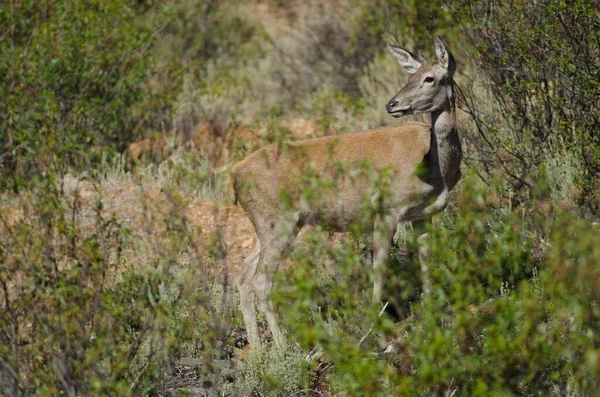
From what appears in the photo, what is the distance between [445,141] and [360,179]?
772 mm

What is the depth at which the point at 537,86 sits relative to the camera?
8977 mm

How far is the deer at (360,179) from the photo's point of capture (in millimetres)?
8141

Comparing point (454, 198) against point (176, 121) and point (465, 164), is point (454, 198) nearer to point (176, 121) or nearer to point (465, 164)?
point (465, 164)

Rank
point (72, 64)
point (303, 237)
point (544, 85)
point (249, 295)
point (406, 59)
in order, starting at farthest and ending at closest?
1. point (72, 64)
2. point (544, 85)
3. point (303, 237)
4. point (406, 59)
5. point (249, 295)

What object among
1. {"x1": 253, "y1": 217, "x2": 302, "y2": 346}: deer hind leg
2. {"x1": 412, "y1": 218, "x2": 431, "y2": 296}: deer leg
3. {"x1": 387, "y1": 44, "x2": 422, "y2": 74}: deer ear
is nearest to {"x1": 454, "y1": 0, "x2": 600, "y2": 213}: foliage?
{"x1": 387, "y1": 44, "x2": 422, "y2": 74}: deer ear

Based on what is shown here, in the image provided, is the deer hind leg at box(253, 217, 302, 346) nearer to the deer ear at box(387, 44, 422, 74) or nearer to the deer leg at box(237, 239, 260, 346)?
the deer leg at box(237, 239, 260, 346)

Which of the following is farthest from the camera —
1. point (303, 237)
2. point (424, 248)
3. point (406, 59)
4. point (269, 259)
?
point (303, 237)

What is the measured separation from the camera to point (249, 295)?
329 inches

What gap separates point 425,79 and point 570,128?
Answer: 67.6 inches

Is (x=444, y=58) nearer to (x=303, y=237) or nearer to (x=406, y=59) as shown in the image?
(x=406, y=59)

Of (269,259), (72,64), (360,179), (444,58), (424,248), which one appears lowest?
(72,64)

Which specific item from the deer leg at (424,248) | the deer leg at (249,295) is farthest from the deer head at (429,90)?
the deer leg at (249,295)

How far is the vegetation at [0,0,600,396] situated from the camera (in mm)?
5391

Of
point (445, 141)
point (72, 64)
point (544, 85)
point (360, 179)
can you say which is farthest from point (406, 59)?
point (72, 64)
